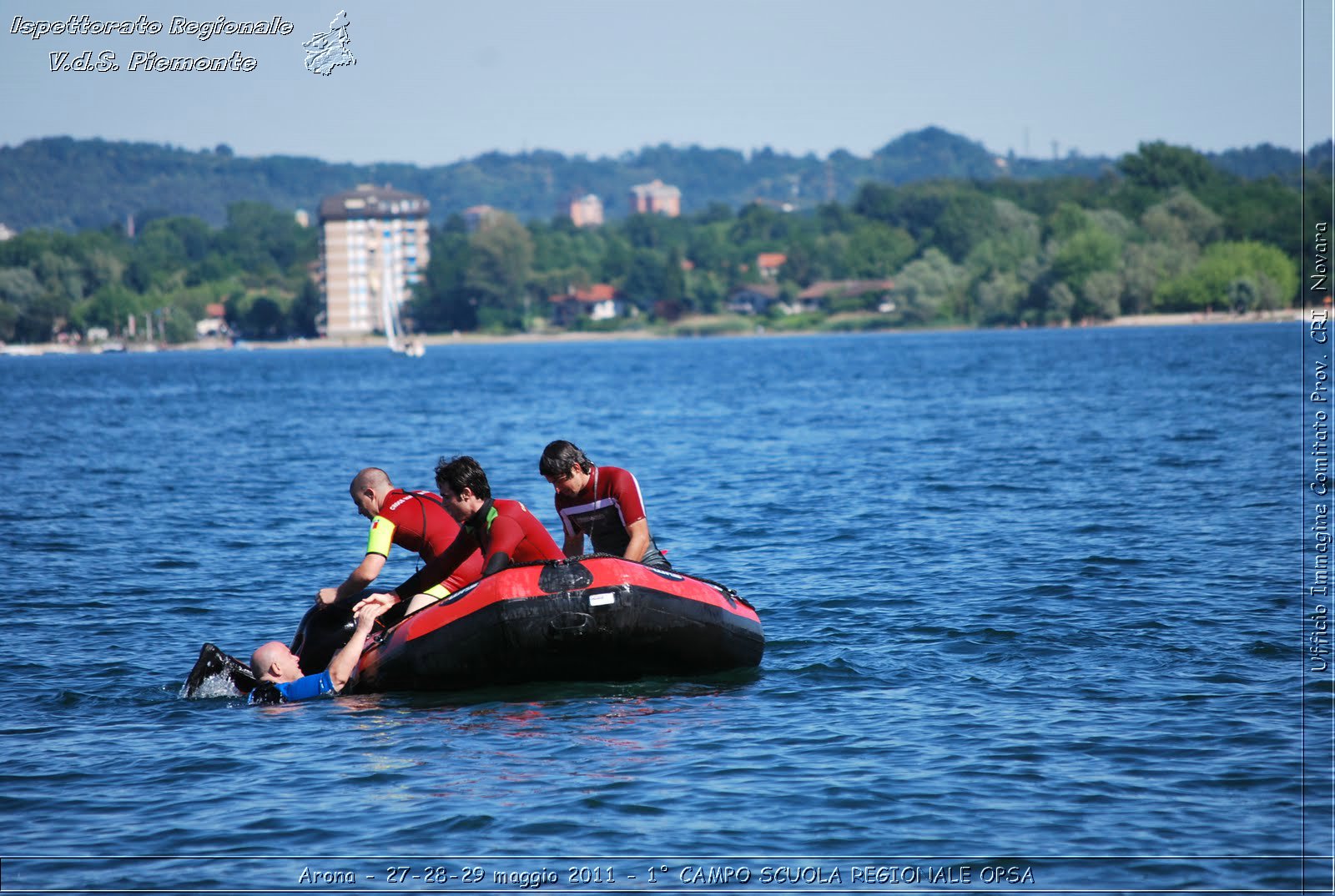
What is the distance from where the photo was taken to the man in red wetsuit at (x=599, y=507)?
11.2m

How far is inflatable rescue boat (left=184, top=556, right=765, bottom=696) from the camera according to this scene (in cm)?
1116

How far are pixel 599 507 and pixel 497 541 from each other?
96cm

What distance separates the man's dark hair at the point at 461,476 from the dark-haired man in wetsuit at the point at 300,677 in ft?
5.69

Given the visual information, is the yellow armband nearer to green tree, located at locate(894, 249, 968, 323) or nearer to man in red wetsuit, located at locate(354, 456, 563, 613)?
man in red wetsuit, located at locate(354, 456, 563, 613)

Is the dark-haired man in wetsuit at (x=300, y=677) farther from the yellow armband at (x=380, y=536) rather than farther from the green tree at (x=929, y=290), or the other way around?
the green tree at (x=929, y=290)

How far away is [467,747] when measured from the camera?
408 inches

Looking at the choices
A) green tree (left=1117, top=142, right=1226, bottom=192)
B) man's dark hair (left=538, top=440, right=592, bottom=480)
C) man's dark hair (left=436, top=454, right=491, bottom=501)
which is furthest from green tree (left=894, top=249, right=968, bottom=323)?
man's dark hair (left=436, top=454, right=491, bottom=501)

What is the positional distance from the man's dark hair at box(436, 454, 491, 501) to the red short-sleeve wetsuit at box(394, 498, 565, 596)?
1.18 feet

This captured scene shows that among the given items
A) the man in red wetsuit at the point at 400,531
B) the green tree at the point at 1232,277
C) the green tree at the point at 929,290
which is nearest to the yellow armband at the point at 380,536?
the man in red wetsuit at the point at 400,531

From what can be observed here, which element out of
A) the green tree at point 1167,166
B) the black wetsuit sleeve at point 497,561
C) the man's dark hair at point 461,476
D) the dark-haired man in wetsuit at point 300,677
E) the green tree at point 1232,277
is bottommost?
the dark-haired man in wetsuit at point 300,677

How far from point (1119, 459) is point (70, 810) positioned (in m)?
25.2

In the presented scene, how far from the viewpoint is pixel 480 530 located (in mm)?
11625

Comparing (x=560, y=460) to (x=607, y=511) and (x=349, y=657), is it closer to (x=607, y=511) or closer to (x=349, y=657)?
(x=607, y=511)

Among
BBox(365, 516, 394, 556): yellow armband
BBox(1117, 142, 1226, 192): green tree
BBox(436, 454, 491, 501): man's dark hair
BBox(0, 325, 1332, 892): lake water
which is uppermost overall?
BBox(1117, 142, 1226, 192): green tree
